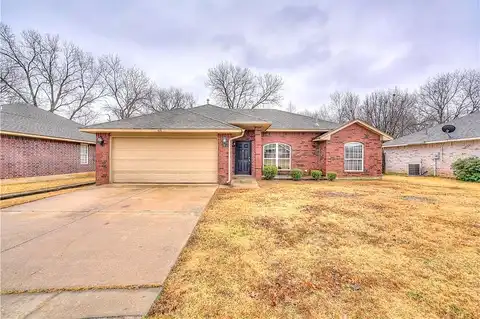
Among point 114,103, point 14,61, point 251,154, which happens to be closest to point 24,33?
point 14,61

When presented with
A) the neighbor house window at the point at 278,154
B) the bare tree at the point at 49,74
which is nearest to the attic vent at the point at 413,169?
the neighbor house window at the point at 278,154

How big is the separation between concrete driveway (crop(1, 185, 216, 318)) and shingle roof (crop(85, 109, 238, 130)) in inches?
174

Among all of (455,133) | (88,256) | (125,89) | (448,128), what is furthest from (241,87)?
(88,256)

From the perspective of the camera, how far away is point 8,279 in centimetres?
227

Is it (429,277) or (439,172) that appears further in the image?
(439,172)

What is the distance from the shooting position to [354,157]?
12.9 meters

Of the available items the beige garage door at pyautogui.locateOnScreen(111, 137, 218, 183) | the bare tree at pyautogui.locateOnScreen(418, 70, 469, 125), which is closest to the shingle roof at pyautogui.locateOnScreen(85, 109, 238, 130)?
the beige garage door at pyautogui.locateOnScreen(111, 137, 218, 183)

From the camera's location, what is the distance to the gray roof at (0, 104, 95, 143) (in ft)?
34.4

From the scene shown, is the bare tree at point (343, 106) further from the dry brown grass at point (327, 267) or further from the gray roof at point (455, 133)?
the dry brown grass at point (327, 267)

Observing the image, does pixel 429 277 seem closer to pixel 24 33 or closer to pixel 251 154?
pixel 251 154

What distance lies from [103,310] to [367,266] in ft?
9.36

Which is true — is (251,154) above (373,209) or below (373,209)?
above

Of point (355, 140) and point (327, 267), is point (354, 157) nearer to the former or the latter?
point (355, 140)

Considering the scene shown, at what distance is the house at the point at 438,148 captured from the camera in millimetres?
12898
